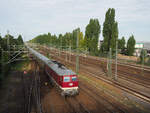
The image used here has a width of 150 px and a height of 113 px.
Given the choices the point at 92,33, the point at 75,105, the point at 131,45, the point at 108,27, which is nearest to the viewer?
the point at 75,105

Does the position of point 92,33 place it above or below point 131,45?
above

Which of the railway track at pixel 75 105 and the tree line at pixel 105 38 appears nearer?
the railway track at pixel 75 105

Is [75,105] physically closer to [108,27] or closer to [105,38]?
[105,38]

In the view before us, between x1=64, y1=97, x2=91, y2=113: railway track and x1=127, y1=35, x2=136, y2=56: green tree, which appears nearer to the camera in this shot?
x1=64, y1=97, x2=91, y2=113: railway track

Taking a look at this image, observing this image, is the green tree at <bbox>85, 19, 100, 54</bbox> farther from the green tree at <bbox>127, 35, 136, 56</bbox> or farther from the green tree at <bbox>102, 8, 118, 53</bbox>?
the green tree at <bbox>127, 35, 136, 56</bbox>

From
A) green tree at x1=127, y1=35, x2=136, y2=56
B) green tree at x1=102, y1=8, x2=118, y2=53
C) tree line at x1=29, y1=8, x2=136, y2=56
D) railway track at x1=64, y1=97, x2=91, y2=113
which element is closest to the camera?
railway track at x1=64, y1=97, x2=91, y2=113

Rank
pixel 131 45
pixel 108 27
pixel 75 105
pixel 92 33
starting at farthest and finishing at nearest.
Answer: pixel 131 45, pixel 92 33, pixel 108 27, pixel 75 105

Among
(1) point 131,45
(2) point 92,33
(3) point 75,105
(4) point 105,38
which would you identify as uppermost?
(2) point 92,33

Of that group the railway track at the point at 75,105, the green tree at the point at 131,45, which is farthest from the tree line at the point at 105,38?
the railway track at the point at 75,105

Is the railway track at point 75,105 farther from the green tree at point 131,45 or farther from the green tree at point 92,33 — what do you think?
the green tree at point 131,45

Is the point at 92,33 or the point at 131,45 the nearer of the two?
the point at 92,33

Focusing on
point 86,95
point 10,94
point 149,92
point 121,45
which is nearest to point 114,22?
point 121,45

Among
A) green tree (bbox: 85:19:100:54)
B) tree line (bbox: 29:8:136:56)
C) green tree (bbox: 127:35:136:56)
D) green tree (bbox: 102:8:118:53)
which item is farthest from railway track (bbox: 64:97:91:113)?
green tree (bbox: 127:35:136:56)

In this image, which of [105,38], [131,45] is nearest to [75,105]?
[105,38]
